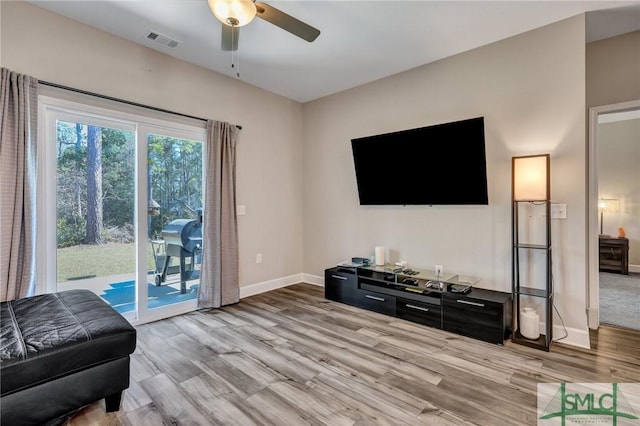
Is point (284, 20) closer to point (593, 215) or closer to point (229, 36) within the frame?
point (229, 36)

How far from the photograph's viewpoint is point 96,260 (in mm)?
2945

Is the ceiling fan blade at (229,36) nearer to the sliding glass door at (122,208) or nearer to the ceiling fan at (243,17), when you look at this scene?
the ceiling fan at (243,17)

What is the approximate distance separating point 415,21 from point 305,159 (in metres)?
2.61

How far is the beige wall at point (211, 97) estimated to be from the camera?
2.58 metres

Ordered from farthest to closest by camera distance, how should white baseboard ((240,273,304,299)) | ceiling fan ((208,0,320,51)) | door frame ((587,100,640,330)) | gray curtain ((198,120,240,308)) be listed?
white baseboard ((240,273,304,299)), gray curtain ((198,120,240,308)), door frame ((587,100,640,330)), ceiling fan ((208,0,320,51))

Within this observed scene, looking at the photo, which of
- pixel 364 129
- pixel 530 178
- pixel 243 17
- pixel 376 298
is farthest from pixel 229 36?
pixel 376 298

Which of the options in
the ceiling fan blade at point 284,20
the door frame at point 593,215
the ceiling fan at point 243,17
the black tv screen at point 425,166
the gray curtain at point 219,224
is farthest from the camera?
the gray curtain at point 219,224

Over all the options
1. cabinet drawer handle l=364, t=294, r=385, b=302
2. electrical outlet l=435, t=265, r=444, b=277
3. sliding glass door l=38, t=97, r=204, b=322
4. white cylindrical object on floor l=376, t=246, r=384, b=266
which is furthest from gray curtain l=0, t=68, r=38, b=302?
electrical outlet l=435, t=265, r=444, b=277

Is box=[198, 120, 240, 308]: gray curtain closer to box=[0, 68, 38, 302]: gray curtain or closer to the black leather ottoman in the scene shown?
box=[0, 68, 38, 302]: gray curtain

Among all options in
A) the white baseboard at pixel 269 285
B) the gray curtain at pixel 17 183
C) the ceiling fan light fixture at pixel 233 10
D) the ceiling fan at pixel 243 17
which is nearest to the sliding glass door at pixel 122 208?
the gray curtain at pixel 17 183

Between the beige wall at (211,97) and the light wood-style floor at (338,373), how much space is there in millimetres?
1497

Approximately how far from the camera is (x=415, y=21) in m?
2.77

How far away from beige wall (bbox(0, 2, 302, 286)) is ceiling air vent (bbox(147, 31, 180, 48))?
25 cm

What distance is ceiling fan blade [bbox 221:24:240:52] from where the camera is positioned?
7.47 ft
